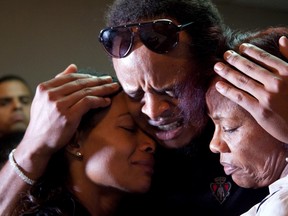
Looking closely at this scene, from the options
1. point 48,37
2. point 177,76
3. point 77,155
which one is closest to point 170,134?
point 177,76

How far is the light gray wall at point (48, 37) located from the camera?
3.09 meters

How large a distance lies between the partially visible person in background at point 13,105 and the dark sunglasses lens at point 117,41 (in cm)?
134

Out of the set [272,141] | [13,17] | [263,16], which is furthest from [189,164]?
[263,16]

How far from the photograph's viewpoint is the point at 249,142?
911 mm

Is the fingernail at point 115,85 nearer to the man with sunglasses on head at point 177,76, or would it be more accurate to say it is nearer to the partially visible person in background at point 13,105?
the man with sunglasses on head at point 177,76

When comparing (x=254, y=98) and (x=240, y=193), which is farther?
(x=240, y=193)

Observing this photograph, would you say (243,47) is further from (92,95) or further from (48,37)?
(48,37)

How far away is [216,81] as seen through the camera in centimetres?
100

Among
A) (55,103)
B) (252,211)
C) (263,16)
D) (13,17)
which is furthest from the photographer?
(263,16)

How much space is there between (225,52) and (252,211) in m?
0.32

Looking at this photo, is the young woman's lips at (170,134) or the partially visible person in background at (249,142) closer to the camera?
the partially visible person in background at (249,142)

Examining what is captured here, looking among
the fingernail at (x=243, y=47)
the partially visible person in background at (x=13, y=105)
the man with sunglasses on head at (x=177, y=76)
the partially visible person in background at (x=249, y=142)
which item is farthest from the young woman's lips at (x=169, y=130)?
the partially visible person in background at (x=13, y=105)

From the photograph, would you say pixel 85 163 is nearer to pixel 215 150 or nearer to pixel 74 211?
pixel 74 211

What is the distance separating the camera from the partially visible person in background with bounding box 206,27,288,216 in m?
0.90
